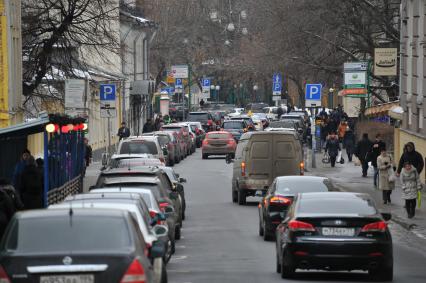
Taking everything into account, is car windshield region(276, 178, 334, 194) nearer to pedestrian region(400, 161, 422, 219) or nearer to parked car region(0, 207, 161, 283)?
pedestrian region(400, 161, 422, 219)

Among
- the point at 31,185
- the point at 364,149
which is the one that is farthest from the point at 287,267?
the point at 364,149

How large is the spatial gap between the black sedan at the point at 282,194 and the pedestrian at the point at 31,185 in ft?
13.8

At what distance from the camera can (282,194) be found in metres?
24.6

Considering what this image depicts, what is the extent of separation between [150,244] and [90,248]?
5.87ft

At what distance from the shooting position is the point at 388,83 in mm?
61625

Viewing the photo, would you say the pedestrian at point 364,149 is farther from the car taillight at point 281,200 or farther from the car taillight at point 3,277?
the car taillight at point 3,277

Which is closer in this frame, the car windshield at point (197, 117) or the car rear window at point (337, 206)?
the car rear window at point (337, 206)

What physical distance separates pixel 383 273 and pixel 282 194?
6.54 metres

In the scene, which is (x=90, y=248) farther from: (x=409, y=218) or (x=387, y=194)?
(x=387, y=194)

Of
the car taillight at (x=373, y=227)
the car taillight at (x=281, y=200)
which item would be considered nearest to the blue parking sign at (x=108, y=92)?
the car taillight at (x=281, y=200)

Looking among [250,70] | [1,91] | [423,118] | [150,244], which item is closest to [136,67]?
[250,70]

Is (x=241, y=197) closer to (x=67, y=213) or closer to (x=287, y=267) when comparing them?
(x=287, y=267)

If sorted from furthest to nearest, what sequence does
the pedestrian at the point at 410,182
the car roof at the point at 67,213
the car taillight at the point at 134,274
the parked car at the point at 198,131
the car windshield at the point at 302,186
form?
the parked car at the point at 198,131 < the pedestrian at the point at 410,182 < the car windshield at the point at 302,186 < the car roof at the point at 67,213 < the car taillight at the point at 134,274

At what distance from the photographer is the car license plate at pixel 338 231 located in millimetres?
17953
